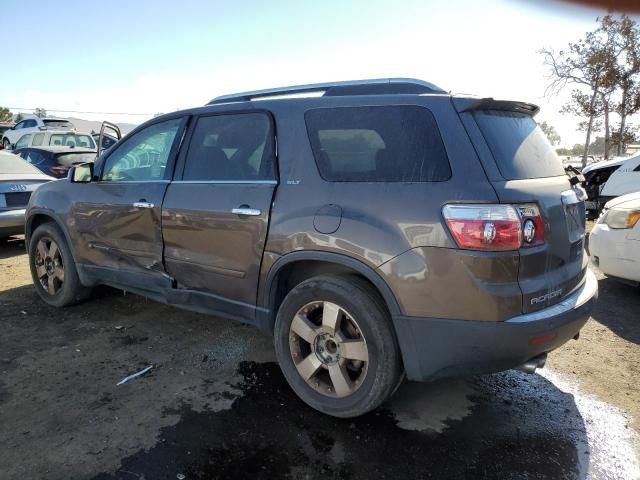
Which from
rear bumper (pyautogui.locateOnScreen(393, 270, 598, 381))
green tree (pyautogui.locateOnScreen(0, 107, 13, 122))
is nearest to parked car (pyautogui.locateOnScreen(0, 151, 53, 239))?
rear bumper (pyautogui.locateOnScreen(393, 270, 598, 381))

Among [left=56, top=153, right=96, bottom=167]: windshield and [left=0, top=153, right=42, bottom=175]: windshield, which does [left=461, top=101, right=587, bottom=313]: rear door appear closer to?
[left=0, top=153, right=42, bottom=175]: windshield

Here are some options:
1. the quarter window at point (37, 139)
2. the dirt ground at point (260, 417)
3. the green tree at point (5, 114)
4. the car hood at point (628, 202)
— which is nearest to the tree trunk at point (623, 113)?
the car hood at point (628, 202)

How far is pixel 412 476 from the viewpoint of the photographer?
8.09 ft

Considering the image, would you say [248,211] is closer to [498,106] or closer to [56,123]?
[498,106]

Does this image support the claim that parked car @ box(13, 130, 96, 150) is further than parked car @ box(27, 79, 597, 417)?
Yes

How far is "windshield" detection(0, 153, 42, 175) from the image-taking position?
7.27 meters

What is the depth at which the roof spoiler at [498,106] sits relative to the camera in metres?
2.63

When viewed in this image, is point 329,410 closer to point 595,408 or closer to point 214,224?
point 214,224

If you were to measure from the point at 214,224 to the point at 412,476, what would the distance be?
1.95 m

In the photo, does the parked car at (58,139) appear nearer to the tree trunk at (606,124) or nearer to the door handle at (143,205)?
the door handle at (143,205)

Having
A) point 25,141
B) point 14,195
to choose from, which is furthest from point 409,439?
point 25,141

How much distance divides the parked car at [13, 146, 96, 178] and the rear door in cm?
927

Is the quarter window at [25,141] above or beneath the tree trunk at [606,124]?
above

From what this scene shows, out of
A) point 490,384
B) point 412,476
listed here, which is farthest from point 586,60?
point 412,476
